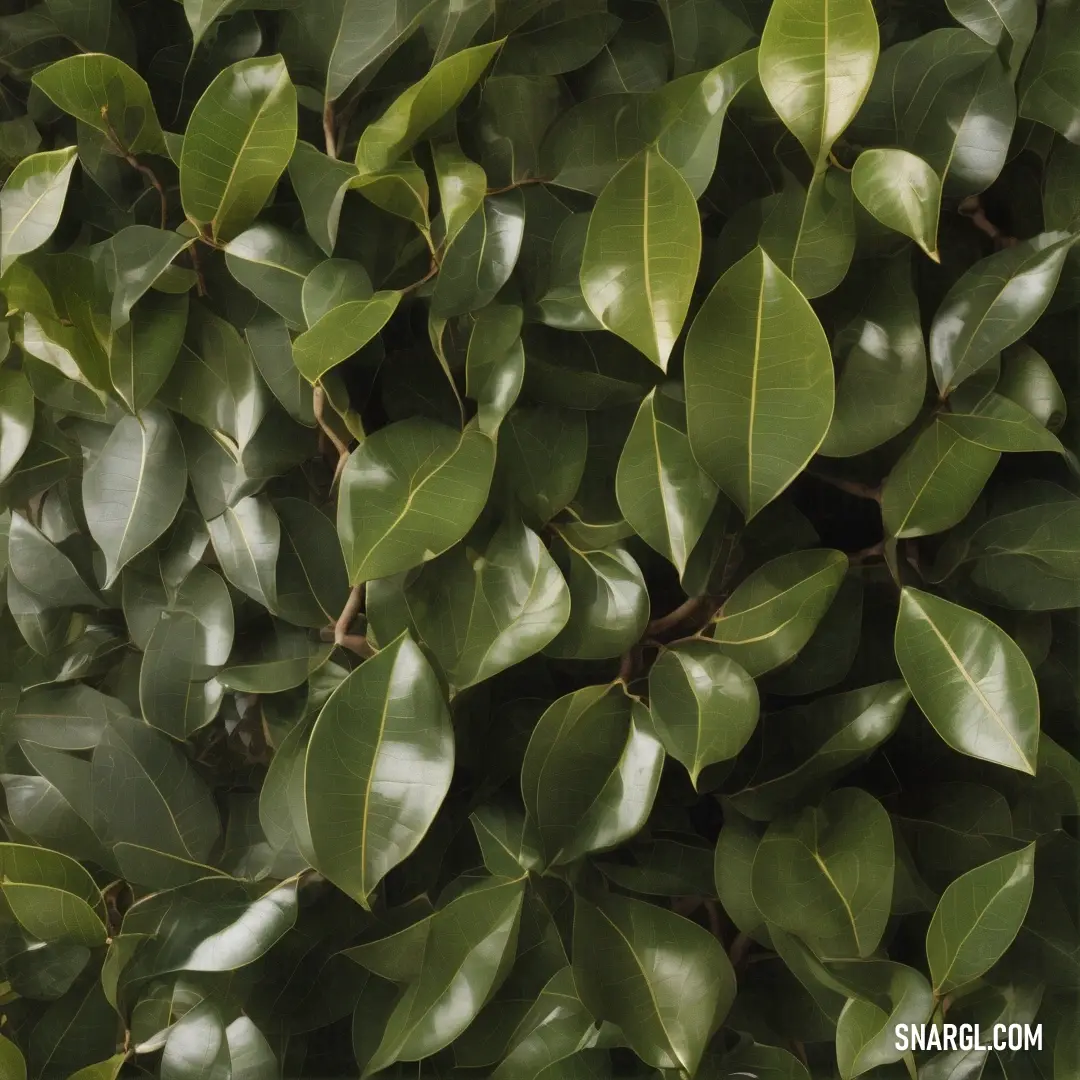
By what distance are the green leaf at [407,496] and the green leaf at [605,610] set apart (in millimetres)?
73

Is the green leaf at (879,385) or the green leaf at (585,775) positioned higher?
the green leaf at (879,385)

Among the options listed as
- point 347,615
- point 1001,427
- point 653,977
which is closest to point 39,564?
point 347,615

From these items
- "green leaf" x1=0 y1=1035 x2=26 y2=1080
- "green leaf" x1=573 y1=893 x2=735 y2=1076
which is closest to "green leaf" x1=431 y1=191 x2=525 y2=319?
"green leaf" x1=573 y1=893 x2=735 y2=1076

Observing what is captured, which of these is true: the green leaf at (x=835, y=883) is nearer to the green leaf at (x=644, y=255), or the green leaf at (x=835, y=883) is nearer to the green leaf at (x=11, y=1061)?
the green leaf at (x=644, y=255)

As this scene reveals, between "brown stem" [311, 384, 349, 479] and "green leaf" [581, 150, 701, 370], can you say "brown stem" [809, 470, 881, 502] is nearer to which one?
"green leaf" [581, 150, 701, 370]

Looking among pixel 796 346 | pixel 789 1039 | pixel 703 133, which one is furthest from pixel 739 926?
pixel 703 133

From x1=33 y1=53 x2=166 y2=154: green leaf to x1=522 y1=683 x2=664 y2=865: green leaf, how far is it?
38 cm

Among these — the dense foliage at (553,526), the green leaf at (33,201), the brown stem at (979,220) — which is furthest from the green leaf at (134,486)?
the brown stem at (979,220)

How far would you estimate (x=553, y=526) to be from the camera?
0.55 metres

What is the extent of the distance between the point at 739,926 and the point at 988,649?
194 millimetres

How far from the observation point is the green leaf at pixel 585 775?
51 cm

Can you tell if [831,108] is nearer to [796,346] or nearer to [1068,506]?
[796,346]

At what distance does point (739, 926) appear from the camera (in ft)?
1.77

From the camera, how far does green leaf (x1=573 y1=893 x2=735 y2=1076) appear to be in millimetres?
510
